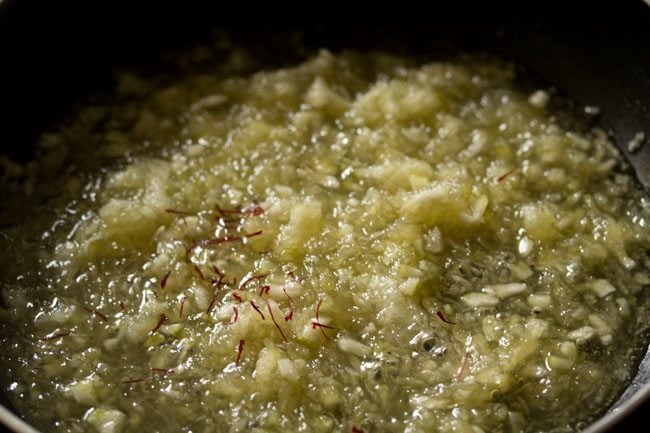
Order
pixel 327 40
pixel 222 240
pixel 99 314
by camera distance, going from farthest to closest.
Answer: pixel 327 40 < pixel 222 240 < pixel 99 314

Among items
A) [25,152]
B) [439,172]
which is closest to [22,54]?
[25,152]

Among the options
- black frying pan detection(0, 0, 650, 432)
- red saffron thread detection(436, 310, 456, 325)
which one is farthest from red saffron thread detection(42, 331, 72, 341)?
red saffron thread detection(436, 310, 456, 325)

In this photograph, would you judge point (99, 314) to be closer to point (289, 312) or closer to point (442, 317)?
point (289, 312)

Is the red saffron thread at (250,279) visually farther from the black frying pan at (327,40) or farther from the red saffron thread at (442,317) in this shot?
the black frying pan at (327,40)

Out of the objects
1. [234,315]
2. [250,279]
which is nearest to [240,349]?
[234,315]

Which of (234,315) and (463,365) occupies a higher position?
(463,365)

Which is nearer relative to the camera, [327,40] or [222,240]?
[222,240]

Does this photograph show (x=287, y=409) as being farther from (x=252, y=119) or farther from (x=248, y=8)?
(x=248, y=8)

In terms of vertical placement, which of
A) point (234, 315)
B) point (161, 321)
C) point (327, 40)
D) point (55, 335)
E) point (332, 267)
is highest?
point (327, 40)
